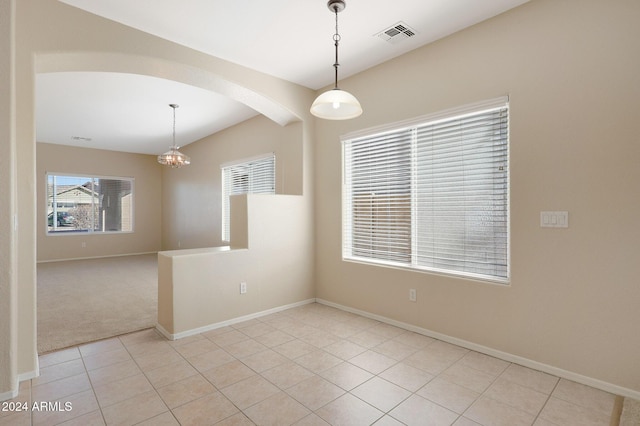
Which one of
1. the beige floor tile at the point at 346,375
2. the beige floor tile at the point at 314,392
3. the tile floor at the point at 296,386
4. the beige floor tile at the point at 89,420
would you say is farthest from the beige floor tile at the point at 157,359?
the beige floor tile at the point at 346,375

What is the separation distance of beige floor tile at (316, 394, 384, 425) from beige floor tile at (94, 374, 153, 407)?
4.37 ft

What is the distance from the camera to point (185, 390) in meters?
2.33

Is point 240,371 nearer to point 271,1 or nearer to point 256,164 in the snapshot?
point 271,1

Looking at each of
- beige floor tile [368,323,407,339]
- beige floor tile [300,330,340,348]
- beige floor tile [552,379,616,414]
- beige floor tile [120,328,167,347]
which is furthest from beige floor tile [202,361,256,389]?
beige floor tile [552,379,616,414]

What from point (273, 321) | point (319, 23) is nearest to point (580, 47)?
point (319, 23)

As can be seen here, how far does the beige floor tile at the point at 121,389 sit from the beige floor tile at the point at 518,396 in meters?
2.50

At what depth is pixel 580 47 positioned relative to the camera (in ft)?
7.75

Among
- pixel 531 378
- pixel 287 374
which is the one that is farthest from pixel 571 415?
pixel 287 374

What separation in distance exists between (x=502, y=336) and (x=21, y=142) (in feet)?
13.8

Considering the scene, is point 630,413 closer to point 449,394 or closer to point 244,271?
point 449,394

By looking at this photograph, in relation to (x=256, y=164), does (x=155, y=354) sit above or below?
below

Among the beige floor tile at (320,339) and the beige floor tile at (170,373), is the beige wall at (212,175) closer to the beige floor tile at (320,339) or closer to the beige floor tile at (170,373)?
the beige floor tile at (320,339)

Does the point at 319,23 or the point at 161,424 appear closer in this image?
the point at 161,424

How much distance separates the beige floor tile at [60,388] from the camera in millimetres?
2262
